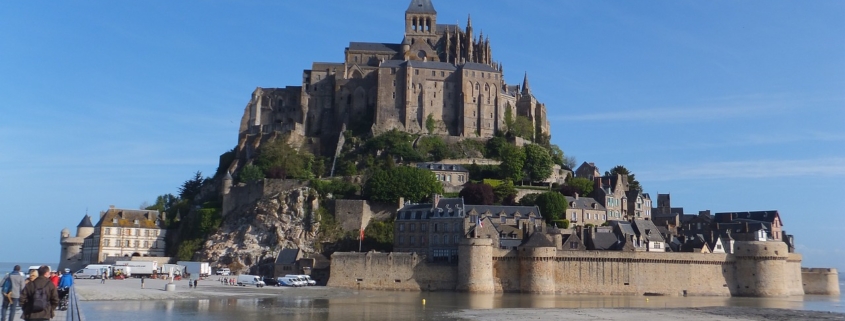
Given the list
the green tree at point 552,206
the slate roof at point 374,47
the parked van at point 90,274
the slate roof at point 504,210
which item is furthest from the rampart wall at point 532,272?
the slate roof at point 374,47

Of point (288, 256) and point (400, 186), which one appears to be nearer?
point (288, 256)

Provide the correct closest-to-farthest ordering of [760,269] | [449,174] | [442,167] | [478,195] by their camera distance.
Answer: [760,269] → [478,195] → [449,174] → [442,167]

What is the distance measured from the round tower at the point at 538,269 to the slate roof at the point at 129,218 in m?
35.9

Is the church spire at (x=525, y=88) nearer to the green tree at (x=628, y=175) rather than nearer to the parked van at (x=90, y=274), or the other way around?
the green tree at (x=628, y=175)

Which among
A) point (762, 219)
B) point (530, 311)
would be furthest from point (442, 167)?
point (530, 311)

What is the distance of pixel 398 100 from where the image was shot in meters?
84.5

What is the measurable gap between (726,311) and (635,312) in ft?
18.8

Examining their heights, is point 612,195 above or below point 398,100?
below

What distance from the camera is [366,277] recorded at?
5709 centimetres

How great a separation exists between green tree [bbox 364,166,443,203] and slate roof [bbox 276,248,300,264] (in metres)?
8.58

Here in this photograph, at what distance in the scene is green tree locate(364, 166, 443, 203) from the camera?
66375 millimetres

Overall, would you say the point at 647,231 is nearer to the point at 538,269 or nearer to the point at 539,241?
the point at 539,241

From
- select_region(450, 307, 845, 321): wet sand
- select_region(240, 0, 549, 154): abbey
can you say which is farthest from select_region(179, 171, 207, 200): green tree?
select_region(450, 307, 845, 321): wet sand

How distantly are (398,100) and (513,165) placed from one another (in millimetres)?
16016
